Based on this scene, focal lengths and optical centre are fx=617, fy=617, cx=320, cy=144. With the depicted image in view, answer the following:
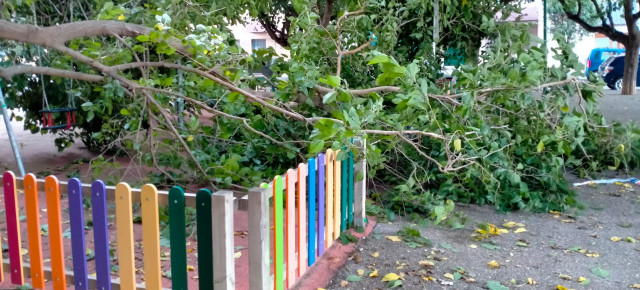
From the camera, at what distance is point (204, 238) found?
3232mm

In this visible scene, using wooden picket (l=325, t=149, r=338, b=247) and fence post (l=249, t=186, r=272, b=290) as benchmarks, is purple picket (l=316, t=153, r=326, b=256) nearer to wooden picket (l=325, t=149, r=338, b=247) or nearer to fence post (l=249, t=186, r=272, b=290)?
wooden picket (l=325, t=149, r=338, b=247)

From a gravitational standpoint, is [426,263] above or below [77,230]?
below

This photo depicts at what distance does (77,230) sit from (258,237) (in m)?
1.06

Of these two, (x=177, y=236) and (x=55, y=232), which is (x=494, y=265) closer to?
(x=177, y=236)


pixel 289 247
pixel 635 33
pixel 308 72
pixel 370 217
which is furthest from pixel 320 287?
pixel 635 33

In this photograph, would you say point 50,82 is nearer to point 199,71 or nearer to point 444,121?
point 199,71

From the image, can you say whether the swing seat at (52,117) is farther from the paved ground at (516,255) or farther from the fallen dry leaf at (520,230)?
the fallen dry leaf at (520,230)

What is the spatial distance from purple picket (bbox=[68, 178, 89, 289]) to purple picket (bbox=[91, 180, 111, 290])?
0.11 meters

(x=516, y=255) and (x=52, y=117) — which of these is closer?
(x=516, y=255)

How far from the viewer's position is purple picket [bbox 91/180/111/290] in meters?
3.39

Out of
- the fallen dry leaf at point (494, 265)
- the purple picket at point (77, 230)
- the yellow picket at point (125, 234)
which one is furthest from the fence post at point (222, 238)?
the fallen dry leaf at point (494, 265)

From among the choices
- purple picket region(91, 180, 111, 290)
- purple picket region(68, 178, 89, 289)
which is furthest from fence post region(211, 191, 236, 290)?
purple picket region(68, 178, 89, 289)

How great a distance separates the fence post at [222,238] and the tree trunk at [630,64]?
20.3m

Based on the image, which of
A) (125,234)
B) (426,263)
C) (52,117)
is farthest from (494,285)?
(52,117)
